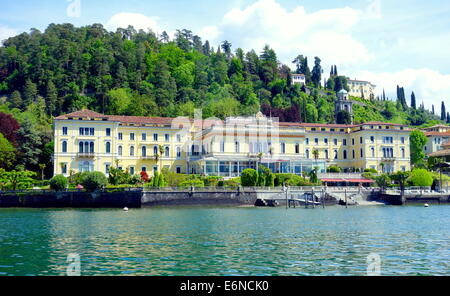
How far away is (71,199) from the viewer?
153 ft

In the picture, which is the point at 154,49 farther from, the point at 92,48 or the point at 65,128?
the point at 65,128

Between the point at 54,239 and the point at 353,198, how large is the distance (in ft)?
123

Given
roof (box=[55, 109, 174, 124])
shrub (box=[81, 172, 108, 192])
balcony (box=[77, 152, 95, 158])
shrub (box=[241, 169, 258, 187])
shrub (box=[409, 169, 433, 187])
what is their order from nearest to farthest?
shrub (box=[81, 172, 108, 192]) → shrub (box=[241, 169, 258, 187]) → shrub (box=[409, 169, 433, 187]) → balcony (box=[77, 152, 95, 158]) → roof (box=[55, 109, 174, 124])

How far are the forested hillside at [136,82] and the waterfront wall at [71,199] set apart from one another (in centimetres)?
2549

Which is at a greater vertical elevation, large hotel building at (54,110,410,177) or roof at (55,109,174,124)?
roof at (55,109,174,124)

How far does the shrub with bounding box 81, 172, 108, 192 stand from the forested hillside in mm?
27090

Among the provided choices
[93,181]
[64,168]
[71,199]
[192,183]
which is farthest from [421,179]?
[64,168]

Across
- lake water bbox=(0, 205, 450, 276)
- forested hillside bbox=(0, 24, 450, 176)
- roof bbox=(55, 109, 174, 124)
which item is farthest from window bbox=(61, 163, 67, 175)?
lake water bbox=(0, 205, 450, 276)

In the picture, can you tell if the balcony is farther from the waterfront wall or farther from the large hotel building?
the waterfront wall

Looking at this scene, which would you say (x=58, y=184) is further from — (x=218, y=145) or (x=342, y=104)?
(x=342, y=104)

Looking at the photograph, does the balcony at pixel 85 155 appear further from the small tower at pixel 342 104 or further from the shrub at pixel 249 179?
the small tower at pixel 342 104

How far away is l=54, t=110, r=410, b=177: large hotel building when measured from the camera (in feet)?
191

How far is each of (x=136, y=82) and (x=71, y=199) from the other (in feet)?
182

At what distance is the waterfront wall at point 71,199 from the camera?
152 ft
